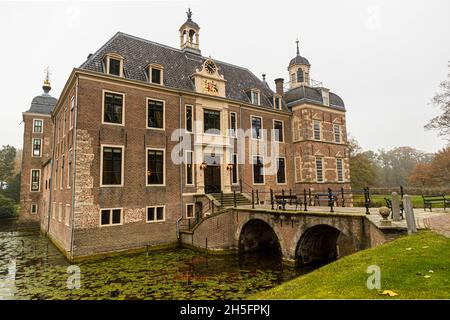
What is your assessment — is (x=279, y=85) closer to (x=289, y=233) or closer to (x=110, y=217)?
(x=289, y=233)

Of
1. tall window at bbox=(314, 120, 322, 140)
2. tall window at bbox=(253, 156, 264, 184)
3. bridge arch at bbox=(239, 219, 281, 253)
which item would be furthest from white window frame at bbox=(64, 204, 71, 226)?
tall window at bbox=(314, 120, 322, 140)

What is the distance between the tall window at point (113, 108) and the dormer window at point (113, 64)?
1.42 metres

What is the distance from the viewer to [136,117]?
17.7 meters

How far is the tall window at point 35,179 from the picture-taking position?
105 ft

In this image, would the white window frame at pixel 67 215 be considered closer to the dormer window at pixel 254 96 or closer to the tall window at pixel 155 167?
the tall window at pixel 155 167

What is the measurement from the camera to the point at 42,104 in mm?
34438

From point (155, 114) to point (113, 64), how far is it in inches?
159

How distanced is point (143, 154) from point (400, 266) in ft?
49.4

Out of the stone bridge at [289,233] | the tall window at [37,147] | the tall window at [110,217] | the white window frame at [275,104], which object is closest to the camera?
the stone bridge at [289,233]

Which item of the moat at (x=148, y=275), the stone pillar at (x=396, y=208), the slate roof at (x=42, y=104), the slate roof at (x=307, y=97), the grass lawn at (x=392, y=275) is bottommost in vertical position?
the moat at (x=148, y=275)

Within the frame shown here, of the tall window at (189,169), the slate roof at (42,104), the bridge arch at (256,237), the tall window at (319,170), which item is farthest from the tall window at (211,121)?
the slate roof at (42,104)

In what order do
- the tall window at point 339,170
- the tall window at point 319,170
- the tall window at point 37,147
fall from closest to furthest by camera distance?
the tall window at point 319,170 → the tall window at point 339,170 → the tall window at point 37,147

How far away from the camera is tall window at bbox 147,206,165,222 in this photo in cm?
1742
